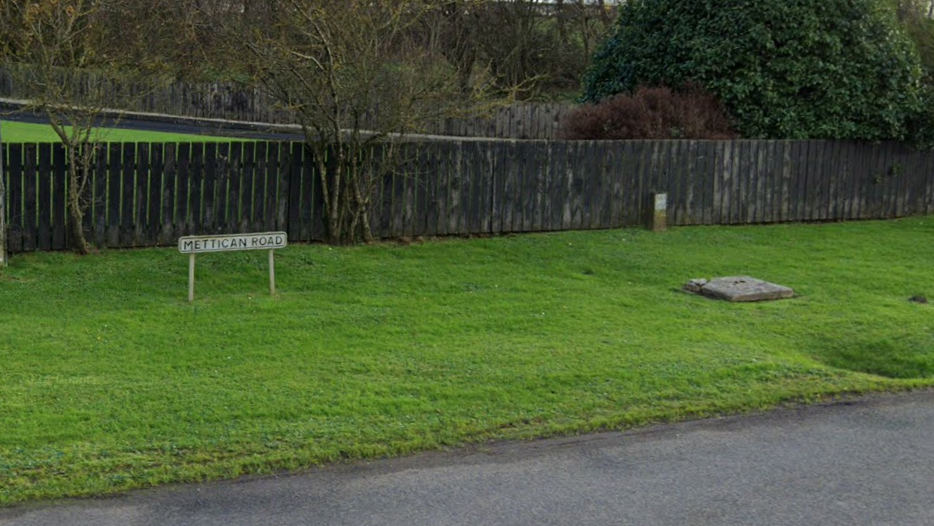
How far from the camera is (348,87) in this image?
45.4 feet

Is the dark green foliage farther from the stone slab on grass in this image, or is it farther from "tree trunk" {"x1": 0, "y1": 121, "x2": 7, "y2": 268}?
"tree trunk" {"x1": 0, "y1": 121, "x2": 7, "y2": 268}

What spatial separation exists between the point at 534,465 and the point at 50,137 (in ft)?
87.7

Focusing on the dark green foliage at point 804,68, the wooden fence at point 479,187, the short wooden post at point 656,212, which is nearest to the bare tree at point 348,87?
the wooden fence at point 479,187

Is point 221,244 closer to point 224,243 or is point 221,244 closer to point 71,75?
point 224,243

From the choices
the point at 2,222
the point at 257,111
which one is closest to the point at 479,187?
the point at 2,222

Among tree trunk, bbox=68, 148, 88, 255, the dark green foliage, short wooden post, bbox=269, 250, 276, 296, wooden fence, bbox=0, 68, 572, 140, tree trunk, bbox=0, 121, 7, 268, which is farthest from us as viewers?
wooden fence, bbox=0, 68, 572, 140

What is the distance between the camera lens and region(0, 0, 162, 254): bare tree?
12.4 meters

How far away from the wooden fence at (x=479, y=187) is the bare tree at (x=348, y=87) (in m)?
0.36

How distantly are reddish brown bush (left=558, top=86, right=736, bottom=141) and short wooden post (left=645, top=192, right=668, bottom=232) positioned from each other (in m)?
1.82

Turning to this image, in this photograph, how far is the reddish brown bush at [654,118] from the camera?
18.4 metres

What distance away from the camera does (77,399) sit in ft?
25.6

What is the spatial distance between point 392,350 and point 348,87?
529 centimetres

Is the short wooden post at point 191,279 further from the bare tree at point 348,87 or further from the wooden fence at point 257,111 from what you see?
the wooden fence at point 257,111

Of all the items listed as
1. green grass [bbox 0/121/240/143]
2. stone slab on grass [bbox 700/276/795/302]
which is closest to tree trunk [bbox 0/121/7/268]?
stone slab on grass [bbox 700/276/795/302]
